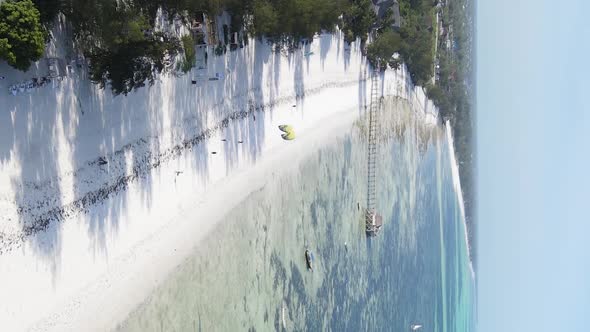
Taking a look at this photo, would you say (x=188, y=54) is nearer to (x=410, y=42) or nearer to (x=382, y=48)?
(x=382, y=48)

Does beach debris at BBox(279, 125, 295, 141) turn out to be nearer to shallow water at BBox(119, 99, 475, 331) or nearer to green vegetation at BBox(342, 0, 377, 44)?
shallow water at BBox(119, 99, 475, 331)

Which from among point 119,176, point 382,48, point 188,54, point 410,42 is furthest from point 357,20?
point 119,176

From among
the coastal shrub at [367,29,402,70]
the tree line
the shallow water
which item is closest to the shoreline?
the shallow water

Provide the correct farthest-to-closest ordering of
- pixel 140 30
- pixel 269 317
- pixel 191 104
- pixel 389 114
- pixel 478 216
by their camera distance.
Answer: pixel 478 216 < pixel 389 114 < pixel 269 317 < pixel 191 104 < pixel 140 30

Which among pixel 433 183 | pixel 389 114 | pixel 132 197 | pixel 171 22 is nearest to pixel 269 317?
pixel 132 197

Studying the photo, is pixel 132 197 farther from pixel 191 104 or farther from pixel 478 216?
pixel 478 216
